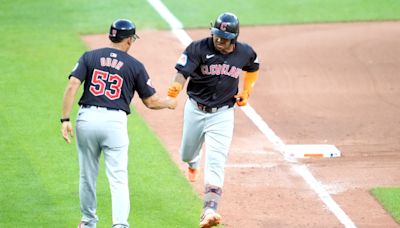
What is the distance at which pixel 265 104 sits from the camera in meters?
15.4

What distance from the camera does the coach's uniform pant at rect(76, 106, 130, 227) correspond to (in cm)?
980

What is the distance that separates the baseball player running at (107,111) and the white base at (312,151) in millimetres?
3810

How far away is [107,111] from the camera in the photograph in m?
9.84

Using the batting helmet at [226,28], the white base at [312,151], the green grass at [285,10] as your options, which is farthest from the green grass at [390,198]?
the green grass at [285,10]

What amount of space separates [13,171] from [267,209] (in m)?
3.13

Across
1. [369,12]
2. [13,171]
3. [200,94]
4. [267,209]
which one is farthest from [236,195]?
[369,12]

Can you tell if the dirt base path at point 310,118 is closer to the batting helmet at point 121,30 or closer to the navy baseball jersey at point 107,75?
the navy baseball jersey at point 107,75

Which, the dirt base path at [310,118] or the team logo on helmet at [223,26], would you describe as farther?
the dirt base path at [310,118]

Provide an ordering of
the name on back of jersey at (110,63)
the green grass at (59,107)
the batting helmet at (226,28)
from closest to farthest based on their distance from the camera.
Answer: the name on back of jersey at (110,63) < the batting helmet at (226,28) < the green grass at (59,107)

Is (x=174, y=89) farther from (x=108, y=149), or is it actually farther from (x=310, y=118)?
(x=310, y=118)

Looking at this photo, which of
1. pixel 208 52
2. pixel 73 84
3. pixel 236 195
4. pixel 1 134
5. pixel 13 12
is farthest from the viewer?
pixel 13 12

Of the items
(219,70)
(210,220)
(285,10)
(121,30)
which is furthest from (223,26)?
(285,10)

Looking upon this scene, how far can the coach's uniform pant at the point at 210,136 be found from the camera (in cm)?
1064

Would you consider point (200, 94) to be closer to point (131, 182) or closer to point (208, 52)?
point (208, 52)
